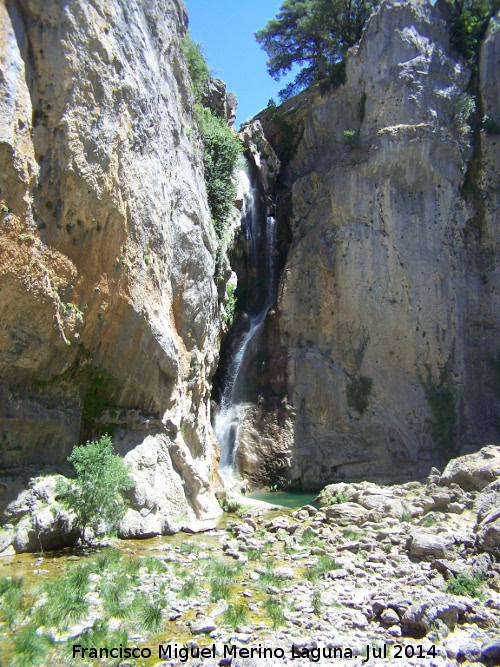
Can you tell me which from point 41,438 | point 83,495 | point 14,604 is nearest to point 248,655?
point 14,604

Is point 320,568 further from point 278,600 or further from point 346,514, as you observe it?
point 346,514

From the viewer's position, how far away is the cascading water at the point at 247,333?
24.7m

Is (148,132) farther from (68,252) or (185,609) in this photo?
(185,609)

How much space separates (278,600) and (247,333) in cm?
1961

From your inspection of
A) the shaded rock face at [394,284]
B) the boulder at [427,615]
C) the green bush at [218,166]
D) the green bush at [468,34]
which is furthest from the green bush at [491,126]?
the boulder at [427,615]

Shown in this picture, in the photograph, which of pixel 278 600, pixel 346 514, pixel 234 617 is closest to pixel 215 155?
pixel 346 514

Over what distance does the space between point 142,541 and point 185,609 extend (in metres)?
4.69

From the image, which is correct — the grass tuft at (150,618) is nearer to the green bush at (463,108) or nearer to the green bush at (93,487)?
Answer: the green bush at (93,487)

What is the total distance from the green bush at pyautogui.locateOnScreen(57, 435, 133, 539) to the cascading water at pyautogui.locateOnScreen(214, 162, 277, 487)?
38.1 ft

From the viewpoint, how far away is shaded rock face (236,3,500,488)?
1008 inches

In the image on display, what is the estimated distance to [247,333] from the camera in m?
27.8

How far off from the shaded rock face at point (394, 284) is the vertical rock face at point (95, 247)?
32.5 feet

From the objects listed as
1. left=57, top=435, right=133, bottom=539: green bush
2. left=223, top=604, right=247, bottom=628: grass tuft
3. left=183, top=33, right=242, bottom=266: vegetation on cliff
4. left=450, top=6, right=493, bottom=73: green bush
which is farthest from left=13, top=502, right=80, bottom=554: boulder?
left=450, top=6, right=493, bottom=73: green bush

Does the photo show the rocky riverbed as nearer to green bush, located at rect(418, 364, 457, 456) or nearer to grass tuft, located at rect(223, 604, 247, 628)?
grass tuft, located at rect(223, 604, 247, 628)
